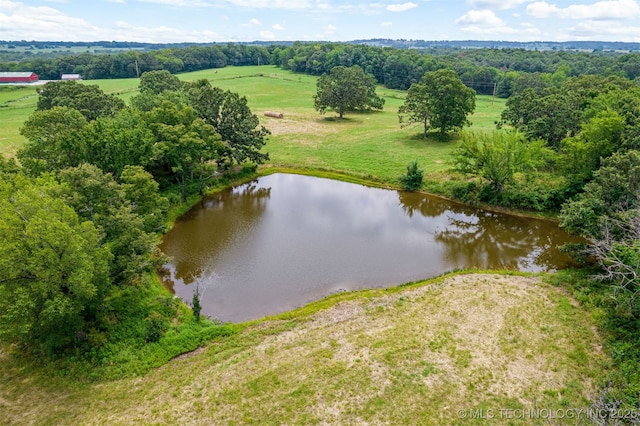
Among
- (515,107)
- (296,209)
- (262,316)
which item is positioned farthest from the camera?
(515,107)

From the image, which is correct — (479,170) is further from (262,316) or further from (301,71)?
(301,71)

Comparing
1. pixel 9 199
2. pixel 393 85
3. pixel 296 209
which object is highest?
pixel 393 85

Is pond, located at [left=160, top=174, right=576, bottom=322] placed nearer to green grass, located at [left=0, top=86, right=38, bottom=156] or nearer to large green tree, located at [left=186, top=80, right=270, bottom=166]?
large green tree, located at [left=186, top=80, right=270, bottom=166]

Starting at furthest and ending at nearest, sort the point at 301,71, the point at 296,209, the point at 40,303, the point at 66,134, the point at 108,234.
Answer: the point at 301,71 → the point at 296,209 → the point at 66,134 → the point at 108,234 → the point at 40,303

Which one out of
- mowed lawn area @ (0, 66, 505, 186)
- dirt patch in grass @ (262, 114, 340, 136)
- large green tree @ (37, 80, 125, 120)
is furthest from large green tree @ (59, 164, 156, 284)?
dirt patch in grass @ (262, 114, 340, 136)

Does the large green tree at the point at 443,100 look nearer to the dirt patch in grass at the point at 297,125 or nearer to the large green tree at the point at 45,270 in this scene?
the dirt patch in grass at the point at 297,125

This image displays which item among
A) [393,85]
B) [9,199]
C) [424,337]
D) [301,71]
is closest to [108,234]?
[9,199]

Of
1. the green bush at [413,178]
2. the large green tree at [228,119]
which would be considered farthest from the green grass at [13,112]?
the green bush at [413,178]
